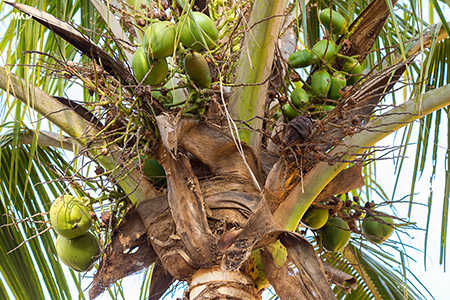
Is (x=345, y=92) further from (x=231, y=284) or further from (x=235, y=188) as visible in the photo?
(x=231, y=284)

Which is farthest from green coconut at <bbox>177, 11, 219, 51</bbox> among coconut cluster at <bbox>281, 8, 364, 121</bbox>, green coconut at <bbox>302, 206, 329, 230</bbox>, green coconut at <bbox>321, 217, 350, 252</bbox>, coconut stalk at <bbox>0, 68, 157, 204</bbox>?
green coconut at <bbox>321, 217, 350, 252</bbox>

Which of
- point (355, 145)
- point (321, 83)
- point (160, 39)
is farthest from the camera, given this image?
point (321, 83)

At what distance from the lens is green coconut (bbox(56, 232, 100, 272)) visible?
149cm

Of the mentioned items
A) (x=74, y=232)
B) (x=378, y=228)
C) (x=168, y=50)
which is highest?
(x=168, y=50)

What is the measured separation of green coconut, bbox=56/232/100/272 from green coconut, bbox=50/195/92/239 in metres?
0.05

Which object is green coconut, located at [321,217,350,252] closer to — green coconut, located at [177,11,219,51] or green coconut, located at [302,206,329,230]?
green coconut, located at [302,206,329,230]

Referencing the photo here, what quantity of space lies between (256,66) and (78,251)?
2.43 ft

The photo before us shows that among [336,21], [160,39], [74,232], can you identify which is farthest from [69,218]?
[336,21]

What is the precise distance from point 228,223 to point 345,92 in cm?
48

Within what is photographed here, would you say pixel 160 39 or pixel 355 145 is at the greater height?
pixel 160 39

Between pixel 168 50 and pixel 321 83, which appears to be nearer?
pixel 168 50

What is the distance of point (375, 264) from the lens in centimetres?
229

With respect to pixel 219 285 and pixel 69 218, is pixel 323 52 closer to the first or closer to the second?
pixel 219 285

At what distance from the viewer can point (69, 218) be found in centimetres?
141
